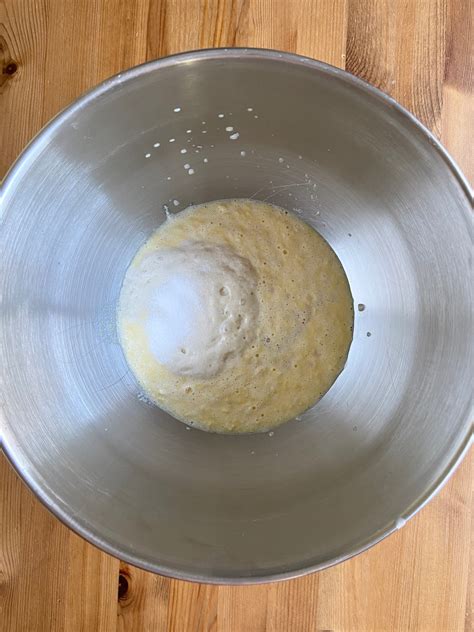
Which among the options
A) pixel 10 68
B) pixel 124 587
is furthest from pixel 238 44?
pixel 124 587

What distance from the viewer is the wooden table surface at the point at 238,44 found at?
0.92 meters

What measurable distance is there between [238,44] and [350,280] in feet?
1.26

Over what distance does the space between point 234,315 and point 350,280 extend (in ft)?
0.59

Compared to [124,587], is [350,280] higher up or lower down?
higher up

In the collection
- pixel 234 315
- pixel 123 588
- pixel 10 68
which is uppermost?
pixel 10 68

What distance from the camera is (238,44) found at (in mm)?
926

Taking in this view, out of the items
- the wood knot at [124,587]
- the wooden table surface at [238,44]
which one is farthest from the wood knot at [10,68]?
the wood knot at [124,587]

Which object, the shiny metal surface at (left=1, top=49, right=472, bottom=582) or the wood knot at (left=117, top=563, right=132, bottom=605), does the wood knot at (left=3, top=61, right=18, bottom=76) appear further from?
the wood knot at (left=117, top=563, right=132, bottom=605)

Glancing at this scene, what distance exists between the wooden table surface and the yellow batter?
0.24 meters

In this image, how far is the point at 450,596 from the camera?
3.05 ft

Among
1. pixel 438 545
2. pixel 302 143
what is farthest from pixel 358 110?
pixel 438 545

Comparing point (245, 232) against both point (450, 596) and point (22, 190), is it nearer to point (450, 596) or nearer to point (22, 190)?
point (22, 190)

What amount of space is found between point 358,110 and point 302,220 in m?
0.24

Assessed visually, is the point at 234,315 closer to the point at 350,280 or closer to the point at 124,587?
the point at 350,280
